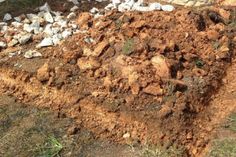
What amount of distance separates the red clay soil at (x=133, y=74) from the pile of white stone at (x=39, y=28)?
0.14 meters

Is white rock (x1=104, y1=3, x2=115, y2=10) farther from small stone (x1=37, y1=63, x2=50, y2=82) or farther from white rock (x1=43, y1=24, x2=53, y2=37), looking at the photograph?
small stone (x1=37, y1=63, x2=50, y2=82)

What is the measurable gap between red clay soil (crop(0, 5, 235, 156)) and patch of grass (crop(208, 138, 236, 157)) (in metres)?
0.14

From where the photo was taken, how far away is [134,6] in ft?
22.0

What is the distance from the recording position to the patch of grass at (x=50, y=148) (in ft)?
15.5

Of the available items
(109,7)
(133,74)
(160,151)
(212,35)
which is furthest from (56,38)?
(160,151)

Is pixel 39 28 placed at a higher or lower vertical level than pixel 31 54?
higher

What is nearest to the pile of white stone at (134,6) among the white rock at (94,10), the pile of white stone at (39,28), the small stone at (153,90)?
the white rock at (94,10)

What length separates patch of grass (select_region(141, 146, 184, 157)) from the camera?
185 inches

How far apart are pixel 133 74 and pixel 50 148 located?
3.92 ft

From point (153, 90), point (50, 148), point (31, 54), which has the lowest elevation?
point (50, 148)

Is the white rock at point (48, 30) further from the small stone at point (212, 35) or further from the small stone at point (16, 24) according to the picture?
the small stone at point (212, 35)

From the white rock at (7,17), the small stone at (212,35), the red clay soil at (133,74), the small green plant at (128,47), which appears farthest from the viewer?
the white rock at (7,17)

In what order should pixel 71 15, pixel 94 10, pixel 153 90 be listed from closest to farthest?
pixel 153 90 → pixel 71 15 → pixel 94 10

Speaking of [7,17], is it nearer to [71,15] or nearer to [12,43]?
[12,43]
